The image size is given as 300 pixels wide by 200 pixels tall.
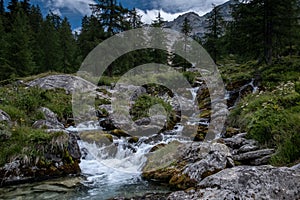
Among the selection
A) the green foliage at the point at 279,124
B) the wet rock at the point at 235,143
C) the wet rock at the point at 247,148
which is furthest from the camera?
the wet rock at the point at 235,143

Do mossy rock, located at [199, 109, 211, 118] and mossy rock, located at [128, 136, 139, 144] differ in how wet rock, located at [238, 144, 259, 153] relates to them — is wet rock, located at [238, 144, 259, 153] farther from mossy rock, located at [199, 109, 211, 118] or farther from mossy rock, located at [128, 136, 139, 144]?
mossy rock, located at [199, 109, 211, 118]

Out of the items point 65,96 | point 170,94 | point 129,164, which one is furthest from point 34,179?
point 170,94

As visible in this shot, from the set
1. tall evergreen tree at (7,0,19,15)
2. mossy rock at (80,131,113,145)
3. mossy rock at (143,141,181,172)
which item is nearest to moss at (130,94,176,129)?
mossy rock at (80,131,113,145)

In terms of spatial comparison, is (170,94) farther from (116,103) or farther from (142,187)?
(142,187)

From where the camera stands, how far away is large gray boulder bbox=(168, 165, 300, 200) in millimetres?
3588

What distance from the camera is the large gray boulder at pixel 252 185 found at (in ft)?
11.8

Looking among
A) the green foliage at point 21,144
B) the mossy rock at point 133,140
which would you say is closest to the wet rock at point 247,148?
the mossy rock at point 133,140

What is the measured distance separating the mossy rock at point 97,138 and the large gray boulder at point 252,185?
20.6 ft

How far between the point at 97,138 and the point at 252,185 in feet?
24.4

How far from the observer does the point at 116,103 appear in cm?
1537

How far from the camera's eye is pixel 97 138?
10.2 m

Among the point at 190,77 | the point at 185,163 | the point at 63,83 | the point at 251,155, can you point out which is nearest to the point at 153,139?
the point at 185,163

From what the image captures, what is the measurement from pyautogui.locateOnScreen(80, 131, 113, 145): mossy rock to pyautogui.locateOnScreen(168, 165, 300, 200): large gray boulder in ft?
20.6

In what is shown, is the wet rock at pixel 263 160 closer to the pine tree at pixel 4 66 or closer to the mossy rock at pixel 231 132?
the mossy rock at pixel 231 132
